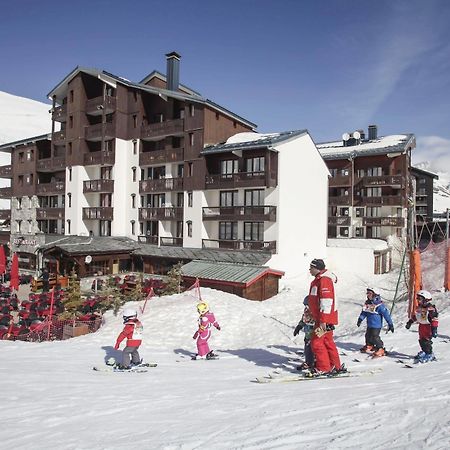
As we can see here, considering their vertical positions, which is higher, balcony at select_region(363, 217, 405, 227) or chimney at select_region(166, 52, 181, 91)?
chimney at select_region(166, 52, 181, 91)

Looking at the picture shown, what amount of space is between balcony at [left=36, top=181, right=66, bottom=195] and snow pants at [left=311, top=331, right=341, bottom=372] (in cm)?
3643

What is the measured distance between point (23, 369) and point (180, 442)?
19.0 feet

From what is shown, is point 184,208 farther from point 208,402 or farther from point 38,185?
point 208,402

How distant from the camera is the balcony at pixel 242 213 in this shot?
91.0 ft

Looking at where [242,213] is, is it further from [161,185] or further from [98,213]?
[98,213]

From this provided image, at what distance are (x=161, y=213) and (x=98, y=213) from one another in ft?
22.4

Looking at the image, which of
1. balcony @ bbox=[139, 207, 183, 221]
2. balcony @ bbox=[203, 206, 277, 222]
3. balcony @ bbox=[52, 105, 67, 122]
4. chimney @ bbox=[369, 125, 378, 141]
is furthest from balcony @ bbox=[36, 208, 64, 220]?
chimney @ bbox=[369, 125, 378, 141]

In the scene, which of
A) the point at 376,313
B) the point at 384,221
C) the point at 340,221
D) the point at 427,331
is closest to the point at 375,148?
the point at 384,221

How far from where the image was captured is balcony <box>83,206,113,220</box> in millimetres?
35406

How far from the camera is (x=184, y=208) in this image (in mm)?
31484

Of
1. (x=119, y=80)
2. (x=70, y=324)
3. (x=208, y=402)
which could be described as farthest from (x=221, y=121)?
(x=208, y=402)

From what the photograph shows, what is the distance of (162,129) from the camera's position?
33.1 meters

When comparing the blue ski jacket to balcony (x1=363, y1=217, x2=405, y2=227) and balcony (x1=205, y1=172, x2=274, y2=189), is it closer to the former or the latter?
balcony (x1=205, y1=172, x2=274, y2=189)

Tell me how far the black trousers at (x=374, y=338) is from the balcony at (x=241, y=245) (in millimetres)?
17737
